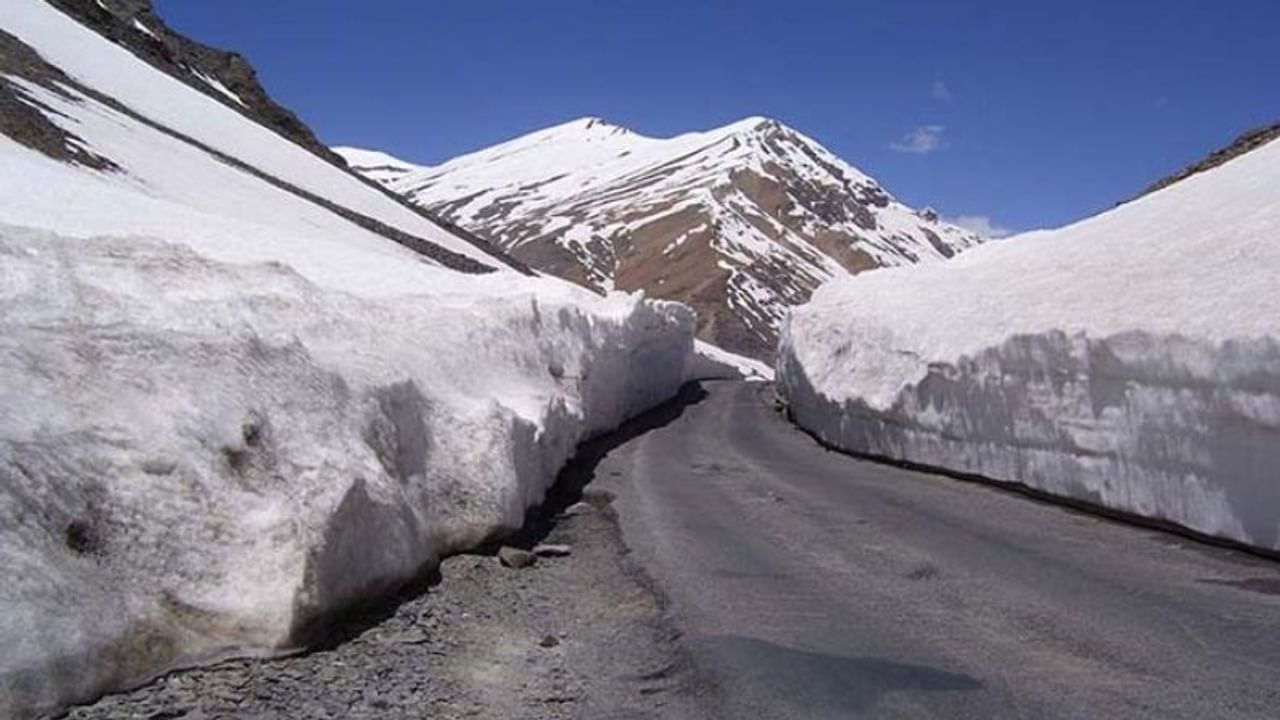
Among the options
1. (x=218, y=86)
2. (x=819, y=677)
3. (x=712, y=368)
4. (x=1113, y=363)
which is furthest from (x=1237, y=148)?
(x=218, y=86)

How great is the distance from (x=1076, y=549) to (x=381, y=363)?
254 inches

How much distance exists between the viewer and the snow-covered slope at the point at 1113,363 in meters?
10.2

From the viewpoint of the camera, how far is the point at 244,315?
8750 millimetres

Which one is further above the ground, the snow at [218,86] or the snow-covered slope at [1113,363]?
the snow at [218,86]

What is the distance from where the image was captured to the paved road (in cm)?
620

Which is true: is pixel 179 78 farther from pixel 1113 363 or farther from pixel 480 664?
pixel 480 664

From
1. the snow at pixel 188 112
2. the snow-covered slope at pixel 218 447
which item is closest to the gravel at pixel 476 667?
the snow-covered slope at pixel 218 447

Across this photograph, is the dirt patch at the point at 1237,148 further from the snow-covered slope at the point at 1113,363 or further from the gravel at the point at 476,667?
the gravel at the point at 476,667

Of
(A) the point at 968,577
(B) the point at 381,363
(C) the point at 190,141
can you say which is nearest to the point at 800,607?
(A) the point at 968,577

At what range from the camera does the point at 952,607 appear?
26.7 ft

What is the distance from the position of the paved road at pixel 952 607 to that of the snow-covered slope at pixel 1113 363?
24.6 inches

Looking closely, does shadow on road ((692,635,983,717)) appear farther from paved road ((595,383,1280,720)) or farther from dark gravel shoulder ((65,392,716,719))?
dark gravel shoulder ((65,392,716,719))

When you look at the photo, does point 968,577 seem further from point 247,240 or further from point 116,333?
point 247,240

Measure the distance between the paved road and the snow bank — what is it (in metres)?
2.19
